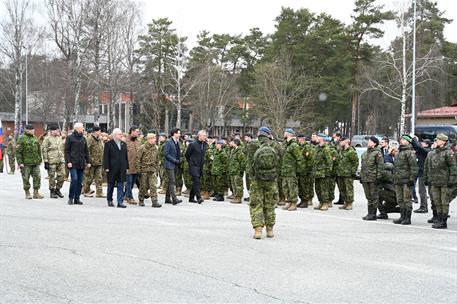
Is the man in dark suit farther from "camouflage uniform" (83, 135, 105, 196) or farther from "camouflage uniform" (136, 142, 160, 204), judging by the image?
"camouflage uniform" (83, 135, 105, 196)

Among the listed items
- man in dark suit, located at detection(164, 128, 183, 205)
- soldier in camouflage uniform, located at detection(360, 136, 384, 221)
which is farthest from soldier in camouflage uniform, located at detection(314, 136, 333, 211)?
man in dark suit, located at detection(164, 128, 183, 205)

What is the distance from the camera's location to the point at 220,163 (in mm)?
15922

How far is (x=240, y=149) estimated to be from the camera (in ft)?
50.1

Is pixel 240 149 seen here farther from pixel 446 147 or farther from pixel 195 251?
pixel 195 251

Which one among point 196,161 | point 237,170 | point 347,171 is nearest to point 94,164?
point 196,161

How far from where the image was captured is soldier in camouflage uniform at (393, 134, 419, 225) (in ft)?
37.6

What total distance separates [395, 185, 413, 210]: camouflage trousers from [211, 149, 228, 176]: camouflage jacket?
5.62 metres

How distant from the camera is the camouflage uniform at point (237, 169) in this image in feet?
49.5

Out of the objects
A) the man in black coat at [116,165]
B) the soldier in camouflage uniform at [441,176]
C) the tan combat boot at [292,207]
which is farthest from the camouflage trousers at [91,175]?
the soldier in camouflage uniform at [441,176]

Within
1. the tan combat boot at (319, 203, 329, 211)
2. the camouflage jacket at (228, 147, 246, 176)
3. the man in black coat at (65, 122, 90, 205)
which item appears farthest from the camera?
the camouflage jacket at (228, 147, 246, 176)

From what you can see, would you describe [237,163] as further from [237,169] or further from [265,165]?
[265,165]

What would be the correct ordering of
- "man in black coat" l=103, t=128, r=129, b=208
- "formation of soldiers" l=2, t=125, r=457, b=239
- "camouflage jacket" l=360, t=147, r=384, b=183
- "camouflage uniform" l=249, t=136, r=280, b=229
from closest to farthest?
"camouflage uniform" l=249, t=136, r=280, b=229 < "formation of soldiers" l=2, t=125, r=457, b=239 < "camouflage jacket" l=360, t=147, r=384, b=183 < "man in black coat" l=103, t=128, r=129, b=208

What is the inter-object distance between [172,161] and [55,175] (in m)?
3.58

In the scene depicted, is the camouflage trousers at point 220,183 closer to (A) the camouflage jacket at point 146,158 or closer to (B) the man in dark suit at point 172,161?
(B) the man in dark suit at point 172,161
